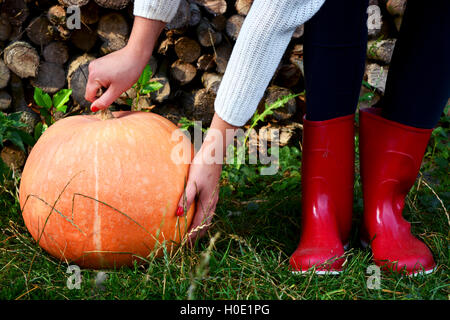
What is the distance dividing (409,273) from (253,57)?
2.30ft

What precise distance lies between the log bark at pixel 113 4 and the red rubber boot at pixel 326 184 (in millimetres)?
1080

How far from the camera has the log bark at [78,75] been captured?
78.5 inches

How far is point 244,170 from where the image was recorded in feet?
6.60

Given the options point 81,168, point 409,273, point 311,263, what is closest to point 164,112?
point 81,168

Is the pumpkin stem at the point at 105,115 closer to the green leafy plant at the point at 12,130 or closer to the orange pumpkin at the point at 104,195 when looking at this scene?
the orange pumpkin at the point at 104,195

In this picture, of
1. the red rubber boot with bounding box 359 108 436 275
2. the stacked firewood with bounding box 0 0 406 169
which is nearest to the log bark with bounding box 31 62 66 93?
the stacked firewood with bounding box 0 0 406 169

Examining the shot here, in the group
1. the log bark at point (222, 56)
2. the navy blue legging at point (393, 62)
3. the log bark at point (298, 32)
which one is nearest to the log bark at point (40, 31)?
the log bark at point (222, 56)

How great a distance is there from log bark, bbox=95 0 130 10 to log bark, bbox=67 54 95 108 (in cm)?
27

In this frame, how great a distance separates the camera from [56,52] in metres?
1.99

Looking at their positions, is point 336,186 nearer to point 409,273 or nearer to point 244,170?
point 409,273

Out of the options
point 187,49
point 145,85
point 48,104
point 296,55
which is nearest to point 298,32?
point 296,55

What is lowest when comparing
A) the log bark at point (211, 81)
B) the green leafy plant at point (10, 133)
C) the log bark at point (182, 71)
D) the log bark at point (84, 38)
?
the green leafy plant at point (10, 133)

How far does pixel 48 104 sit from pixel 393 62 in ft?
4.69

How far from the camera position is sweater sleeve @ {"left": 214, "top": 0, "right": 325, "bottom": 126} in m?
1.00
